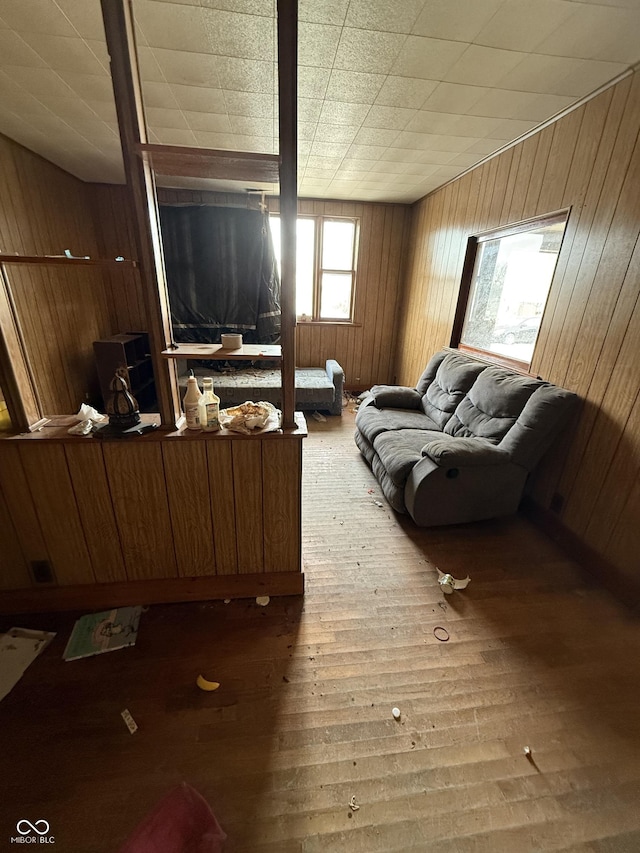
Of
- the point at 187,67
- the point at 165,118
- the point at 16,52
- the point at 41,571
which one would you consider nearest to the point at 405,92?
the point at 187,67

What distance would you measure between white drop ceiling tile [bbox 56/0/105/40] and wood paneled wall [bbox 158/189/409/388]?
2911 mm

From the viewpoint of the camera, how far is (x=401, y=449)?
2689 mm

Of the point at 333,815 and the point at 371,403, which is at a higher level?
the point at 371,403

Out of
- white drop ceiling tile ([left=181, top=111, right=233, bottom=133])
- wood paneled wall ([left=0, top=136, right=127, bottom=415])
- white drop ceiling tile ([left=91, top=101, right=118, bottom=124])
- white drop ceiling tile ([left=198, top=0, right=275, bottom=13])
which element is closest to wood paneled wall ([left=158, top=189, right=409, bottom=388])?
wood paneled wall ([left=0, top=136, right=127, bottom=415])

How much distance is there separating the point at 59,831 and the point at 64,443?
1237 millimetres

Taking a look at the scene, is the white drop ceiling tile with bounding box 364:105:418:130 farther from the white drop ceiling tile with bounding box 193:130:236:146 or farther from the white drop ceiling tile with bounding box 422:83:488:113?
the white drop ceiling tile with bounding box 193:130:236:146

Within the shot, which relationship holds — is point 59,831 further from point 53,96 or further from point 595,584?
point 53,96

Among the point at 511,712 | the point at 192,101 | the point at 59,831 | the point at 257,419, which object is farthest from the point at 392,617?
the point at 192,101

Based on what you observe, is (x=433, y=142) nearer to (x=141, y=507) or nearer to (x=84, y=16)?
(x=84, y=16)

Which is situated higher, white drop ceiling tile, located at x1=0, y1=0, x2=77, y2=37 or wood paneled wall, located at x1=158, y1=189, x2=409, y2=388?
white drop ceiling tile, located at x1=0, y1=0, x2=77, y2=37

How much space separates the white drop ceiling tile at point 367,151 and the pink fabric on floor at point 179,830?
13.3 feet

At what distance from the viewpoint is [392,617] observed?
1822 millimetres

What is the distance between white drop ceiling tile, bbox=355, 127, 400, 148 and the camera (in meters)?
2.75

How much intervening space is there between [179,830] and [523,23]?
11.0ft
